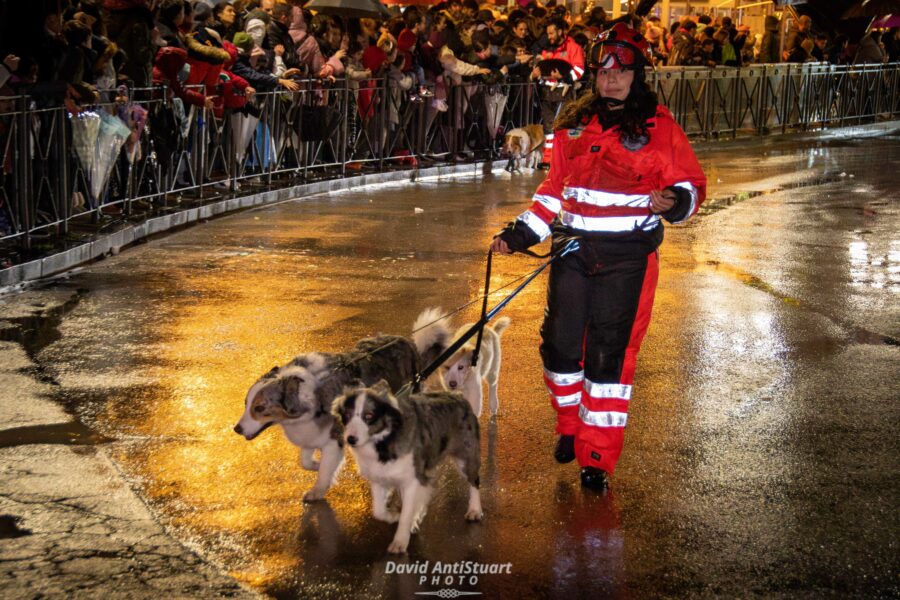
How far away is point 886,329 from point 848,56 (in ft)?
80.4

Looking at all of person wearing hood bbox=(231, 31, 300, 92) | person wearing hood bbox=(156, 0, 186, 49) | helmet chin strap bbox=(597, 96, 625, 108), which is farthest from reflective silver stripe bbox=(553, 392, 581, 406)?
person wearing hood bbox=(231, 31, 300, 92)

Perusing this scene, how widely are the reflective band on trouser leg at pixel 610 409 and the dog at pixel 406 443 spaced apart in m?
0.61

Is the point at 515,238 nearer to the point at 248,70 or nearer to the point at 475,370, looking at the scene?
the point at 475,370

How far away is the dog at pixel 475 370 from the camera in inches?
243

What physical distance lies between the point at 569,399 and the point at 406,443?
119cm

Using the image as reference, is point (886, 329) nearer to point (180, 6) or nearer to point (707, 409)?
point (707, 409)

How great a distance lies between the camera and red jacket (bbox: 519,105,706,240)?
5.36 metres

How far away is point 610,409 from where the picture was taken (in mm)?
5496

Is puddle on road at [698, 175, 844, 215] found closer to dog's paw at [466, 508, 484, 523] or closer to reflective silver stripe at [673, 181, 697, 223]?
reflective silver stripe at [673, 181, 697, 223]

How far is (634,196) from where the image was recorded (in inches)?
213

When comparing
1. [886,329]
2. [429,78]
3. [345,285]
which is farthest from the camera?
[429,78]

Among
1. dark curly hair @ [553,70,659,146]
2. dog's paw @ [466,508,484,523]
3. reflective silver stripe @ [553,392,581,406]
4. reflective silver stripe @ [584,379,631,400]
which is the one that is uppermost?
dark curly hair @ [553,70,659,146]

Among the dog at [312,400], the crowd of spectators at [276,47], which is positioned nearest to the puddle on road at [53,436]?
the dog at [312,400]

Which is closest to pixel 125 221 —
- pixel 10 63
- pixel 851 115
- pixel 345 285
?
pixel 10 63
